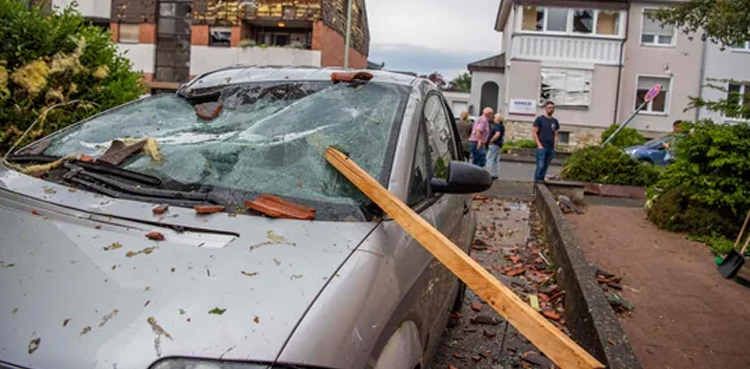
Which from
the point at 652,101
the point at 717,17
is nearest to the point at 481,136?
the point at 717,17

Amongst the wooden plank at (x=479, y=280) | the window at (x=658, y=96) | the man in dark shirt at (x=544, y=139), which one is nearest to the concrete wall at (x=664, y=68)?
the window at (x=658, y=96)

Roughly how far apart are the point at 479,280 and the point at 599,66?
2674 centimetres

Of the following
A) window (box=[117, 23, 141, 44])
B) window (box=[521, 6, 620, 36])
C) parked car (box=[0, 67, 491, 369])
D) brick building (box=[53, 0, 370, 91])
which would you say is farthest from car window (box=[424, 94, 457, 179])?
window (box=[117, 23, 141, 44])

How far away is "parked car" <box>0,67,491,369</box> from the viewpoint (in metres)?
1.50

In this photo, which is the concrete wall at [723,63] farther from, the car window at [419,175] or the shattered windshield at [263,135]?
the shattered windshield at [263,135]

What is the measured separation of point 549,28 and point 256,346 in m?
27.1

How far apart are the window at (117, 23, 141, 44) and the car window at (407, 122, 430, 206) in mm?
32341

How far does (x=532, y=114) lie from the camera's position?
26.4 metres

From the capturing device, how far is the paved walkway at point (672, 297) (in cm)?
375

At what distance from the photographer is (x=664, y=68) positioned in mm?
26688

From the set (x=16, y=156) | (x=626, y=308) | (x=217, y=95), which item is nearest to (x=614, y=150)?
(x=626, y=308)

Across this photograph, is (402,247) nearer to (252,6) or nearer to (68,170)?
(68,170)

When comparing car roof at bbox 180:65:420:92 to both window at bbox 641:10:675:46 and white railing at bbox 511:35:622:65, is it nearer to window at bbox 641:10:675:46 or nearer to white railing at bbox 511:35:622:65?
white railing at bbox 511:35:622:65

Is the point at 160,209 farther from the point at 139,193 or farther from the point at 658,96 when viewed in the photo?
the point at 658,96
